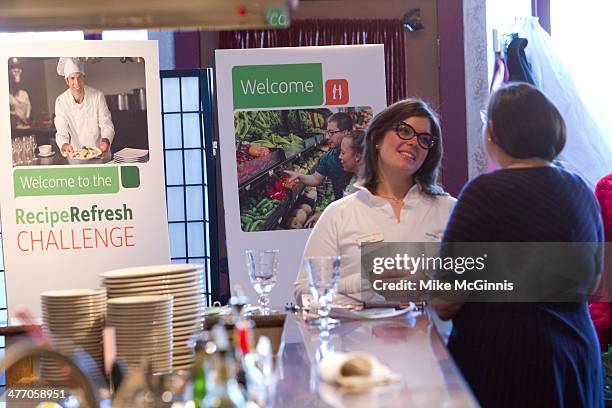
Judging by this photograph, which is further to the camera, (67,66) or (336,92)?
(336,92)

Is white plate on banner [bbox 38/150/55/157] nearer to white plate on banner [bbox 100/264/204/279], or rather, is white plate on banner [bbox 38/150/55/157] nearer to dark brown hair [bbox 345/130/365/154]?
dark brown hair [bbox 345/130/365/154]

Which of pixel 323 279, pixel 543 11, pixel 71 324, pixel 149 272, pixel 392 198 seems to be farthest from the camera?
pixel 543 11

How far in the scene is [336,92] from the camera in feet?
16.1

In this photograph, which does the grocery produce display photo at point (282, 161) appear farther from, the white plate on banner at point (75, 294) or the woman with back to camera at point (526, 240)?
the white plate on banner at point (75, 294)

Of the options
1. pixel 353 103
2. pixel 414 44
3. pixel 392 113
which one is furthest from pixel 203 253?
pixel 392 113

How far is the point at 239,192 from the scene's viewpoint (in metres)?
4.88

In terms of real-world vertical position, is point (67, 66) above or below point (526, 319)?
above

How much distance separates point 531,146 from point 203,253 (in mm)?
3492

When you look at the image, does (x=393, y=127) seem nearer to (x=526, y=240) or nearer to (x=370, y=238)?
(x=370, y=238)

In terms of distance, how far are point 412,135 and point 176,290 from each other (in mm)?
1484

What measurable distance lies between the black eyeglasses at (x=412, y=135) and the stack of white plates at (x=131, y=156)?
65.7 inches

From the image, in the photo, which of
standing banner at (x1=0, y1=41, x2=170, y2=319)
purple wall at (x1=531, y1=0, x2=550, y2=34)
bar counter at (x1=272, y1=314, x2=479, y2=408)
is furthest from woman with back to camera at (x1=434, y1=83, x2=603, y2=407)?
purple wall at (x1=531, y1=0, x2=550, y2=34)

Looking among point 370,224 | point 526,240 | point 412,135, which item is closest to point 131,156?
point 370,224

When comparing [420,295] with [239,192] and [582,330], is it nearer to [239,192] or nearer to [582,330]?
[582,330]
